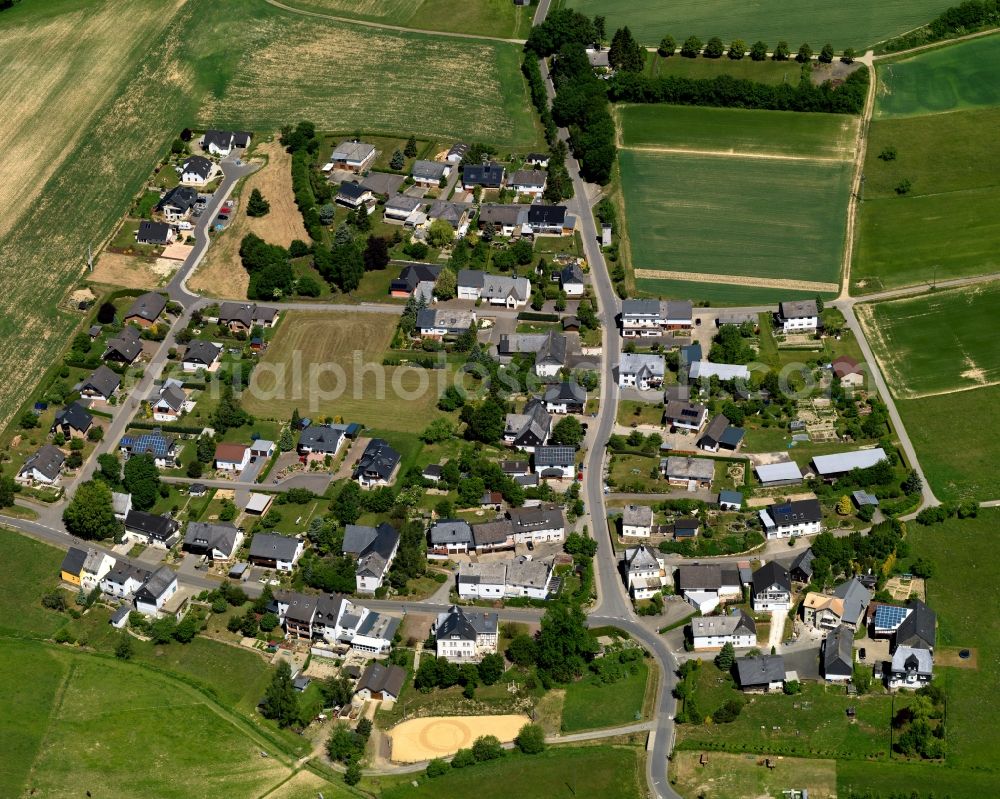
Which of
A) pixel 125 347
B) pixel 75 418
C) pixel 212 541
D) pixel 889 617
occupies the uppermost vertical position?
pixel 125 347

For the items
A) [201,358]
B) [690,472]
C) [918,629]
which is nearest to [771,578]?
[918,629]

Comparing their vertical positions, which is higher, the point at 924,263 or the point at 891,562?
the point at 924,263

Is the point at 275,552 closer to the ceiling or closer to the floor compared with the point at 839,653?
closer to the ceiling

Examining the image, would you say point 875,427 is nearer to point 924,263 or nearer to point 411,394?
point 924,263

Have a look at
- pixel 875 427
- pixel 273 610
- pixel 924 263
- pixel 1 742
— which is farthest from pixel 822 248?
pixel 1 742

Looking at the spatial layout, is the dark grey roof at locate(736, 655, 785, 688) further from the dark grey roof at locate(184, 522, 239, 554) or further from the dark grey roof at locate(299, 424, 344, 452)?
the dark grey roof at locate(184, 522, 239, 554)

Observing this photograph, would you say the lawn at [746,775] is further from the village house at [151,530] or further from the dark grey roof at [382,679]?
the village house at [151,530]

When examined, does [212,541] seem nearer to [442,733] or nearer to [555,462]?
[442,733]
